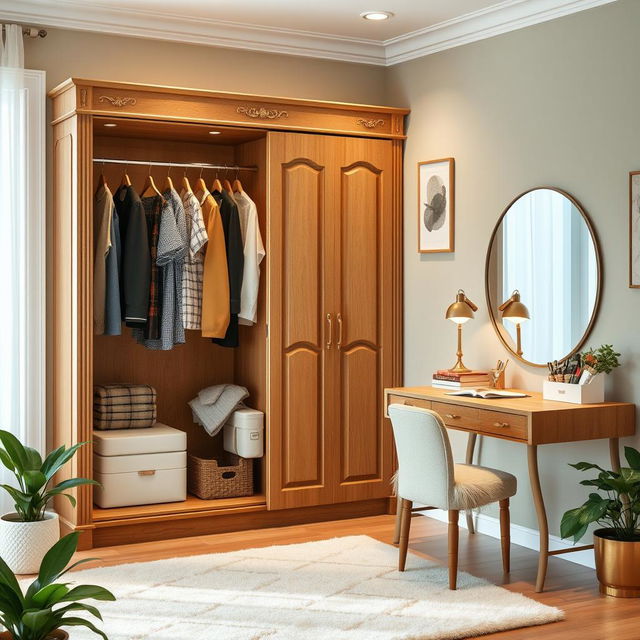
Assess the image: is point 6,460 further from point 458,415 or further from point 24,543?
point 458,415

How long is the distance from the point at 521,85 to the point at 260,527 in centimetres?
266

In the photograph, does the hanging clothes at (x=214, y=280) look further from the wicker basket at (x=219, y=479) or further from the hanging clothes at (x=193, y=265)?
the wicker basket at (x=219, y=479)

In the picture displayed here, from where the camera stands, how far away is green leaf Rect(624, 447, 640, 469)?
397 centimetres

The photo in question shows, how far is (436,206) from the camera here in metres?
5.27

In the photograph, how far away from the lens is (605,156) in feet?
14.0

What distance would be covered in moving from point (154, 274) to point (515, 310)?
1858mm

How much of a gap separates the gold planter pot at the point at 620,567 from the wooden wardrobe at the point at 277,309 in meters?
1.67

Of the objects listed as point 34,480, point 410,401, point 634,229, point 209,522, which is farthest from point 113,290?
point 634,229

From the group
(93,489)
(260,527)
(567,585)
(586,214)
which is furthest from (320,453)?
(586,214)

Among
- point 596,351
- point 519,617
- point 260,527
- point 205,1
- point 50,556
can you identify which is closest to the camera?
point 50,556

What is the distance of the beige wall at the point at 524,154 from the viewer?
13.8ft

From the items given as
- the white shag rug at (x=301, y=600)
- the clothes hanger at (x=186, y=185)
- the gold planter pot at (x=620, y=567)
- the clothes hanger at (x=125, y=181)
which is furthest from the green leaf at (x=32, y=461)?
the gold planter pot at (x=620, y=567)

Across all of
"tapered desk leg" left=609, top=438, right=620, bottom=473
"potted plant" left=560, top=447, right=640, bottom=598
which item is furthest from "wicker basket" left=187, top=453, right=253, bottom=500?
"tapered desk leg" left=609, top=438, right=620, bottom=473

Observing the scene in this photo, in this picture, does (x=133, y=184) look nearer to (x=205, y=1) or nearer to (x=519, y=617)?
(x=205, y=1)
